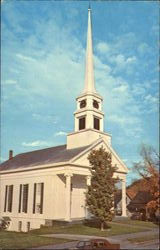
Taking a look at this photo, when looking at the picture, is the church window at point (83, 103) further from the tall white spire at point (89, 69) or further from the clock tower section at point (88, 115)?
the tall white spire at point (89, 69)

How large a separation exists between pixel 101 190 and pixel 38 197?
400 inches

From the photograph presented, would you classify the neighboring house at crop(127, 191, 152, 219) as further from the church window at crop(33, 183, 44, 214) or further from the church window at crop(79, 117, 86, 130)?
the church window at crop(33, 183, 44, 214)

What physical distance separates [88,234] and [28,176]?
45.0 ft

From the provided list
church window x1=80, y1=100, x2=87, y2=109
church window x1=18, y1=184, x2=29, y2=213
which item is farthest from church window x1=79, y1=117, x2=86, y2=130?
church window x1=18, y1=184, x2=29, y2=213

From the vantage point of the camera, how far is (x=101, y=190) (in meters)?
26.9

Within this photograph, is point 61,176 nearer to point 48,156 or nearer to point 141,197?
point 48,156

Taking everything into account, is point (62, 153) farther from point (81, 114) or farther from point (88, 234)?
point (88, 234)

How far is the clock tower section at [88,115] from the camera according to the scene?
36.1 metres

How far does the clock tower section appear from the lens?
119ft

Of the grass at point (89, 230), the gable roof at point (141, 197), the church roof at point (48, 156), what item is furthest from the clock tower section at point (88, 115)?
the grass at point (89, 230)

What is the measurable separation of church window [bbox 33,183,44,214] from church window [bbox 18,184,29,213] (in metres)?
1.85

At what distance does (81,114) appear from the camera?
124 feet

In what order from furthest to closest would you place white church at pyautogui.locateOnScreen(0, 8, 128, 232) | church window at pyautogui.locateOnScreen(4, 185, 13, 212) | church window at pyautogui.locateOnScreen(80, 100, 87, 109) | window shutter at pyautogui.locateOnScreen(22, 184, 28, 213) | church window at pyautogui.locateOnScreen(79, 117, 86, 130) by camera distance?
church window at pyautogui.locateOnScreen(4, 185, 13, 212) → church window at pyautogui.locateOnScreen(80, 100, 87, 109) → church window at pyautogui.locateOnScreen(79, 117, 86, 130) → window shutter at pyautogui.locateOnScreen(22, 184, 28, 213) → white church at pyautogui.locateOnScreen(0, 8, 128, 232)

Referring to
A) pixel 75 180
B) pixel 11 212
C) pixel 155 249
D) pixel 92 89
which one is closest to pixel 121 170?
pixel 75 180
